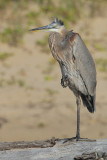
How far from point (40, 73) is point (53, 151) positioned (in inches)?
213

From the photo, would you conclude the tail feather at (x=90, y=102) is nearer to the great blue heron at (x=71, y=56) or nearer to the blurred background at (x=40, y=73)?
the great blue heron at (x=71, y=56)

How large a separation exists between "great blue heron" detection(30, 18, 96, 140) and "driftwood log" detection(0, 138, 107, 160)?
27 cm

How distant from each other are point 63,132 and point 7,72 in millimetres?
2774

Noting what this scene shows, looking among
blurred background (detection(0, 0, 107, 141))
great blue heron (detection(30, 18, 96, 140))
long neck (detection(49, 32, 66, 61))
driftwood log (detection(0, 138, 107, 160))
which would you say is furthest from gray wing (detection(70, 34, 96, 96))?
blurred background (detection(0, 0, 107, 141))

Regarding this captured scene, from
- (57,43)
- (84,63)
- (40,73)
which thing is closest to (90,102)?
(84,63)

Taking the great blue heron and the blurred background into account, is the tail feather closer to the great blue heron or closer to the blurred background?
the great blue heron

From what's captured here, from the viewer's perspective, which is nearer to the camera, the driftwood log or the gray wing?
the driftwood log

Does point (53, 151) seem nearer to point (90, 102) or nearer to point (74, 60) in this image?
point (90, 102)

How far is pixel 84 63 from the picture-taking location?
→ 423 cm

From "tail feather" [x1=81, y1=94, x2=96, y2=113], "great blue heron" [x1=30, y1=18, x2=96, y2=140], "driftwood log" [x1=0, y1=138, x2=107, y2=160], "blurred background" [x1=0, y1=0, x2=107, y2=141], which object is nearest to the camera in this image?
"driftwood log" [x1=0, y1=138, x2=107, y2=160]

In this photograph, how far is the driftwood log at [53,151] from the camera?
147 inches

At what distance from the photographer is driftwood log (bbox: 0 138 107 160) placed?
12.2ft

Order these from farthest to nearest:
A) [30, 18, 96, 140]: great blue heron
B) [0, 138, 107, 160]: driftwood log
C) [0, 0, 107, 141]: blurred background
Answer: [0, 0, 107, 141]: blurred background
[30, 18, 96, 140]: great blue heron
[0, 138, 107, 160]: driftwood log

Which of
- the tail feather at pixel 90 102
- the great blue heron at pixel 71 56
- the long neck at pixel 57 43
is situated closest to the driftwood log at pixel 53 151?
the great blue heron at pixel 71 56
